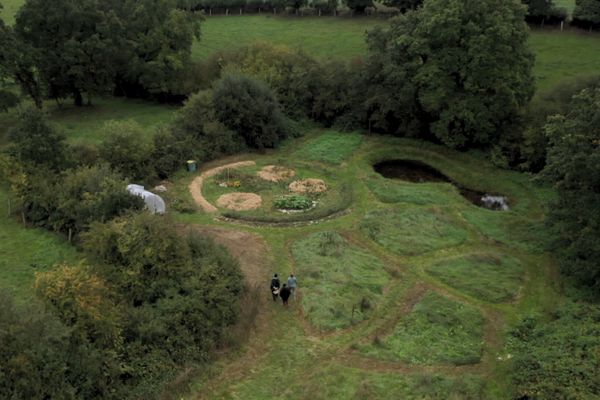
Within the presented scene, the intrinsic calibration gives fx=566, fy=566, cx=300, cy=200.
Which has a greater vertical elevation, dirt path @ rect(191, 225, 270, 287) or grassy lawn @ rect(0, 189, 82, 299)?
dirt path @ rect(191, 225, 270, 287)

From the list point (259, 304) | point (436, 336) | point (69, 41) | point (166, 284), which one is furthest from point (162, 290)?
point (69, 41)

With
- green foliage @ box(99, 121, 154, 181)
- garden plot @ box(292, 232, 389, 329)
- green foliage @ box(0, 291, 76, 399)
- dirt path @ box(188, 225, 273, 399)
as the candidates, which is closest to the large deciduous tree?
green foliage @ box(99, 121, 154, 181)

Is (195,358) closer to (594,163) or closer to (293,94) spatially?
(594,163)

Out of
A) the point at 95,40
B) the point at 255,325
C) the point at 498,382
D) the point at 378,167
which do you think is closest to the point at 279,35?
the point at 95,40

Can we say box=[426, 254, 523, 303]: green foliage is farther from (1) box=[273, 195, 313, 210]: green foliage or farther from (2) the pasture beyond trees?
(1) box=[273, 195, 313, 210]: green foliage

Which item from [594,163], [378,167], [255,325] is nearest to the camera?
[255,325]

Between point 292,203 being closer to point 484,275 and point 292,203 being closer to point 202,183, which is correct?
point 202,183
